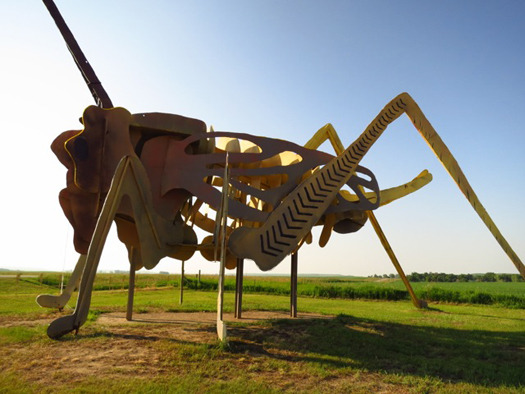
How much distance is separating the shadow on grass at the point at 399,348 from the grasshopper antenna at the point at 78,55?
23.3 feet

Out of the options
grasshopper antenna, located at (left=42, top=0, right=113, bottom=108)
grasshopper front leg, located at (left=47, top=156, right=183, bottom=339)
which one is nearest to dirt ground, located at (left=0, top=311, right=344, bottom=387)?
grasshopper front leg, located at (left=47, top=156, right=183, bottom=339)

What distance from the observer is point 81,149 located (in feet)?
26.5

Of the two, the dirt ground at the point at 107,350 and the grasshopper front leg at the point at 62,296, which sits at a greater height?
the grasshopper front leg at the point at 62,296

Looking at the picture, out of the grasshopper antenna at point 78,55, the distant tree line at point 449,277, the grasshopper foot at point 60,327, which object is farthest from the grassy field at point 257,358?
the distant tree line at point 449,277

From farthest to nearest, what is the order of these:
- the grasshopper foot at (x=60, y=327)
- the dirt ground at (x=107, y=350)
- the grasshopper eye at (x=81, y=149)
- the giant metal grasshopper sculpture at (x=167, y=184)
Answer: the grasshopper eye at (x=81, y=149)
the giant metal grasshopper sculpture at (x=167, y=184)
the grasshopper foot at (x=60, y=327)
the dirt ground at (x=107, y=350)

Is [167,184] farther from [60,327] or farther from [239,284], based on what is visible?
[239,284]

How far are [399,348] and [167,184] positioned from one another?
20.9ft

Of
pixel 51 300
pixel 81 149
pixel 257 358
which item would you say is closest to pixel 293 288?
pixel 257 358

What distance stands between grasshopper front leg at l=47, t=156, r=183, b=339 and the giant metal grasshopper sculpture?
2 centimetres

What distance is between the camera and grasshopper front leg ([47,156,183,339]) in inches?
255

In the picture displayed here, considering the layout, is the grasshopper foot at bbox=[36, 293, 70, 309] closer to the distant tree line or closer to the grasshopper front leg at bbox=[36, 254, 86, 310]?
the grasshopper front leg at bbox=[36, 254, 86, 310]

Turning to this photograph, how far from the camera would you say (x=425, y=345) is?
862cm

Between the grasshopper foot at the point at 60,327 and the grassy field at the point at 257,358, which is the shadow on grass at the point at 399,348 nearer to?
the grassy field at the point at 257,358

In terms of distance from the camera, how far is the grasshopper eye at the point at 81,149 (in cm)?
802
